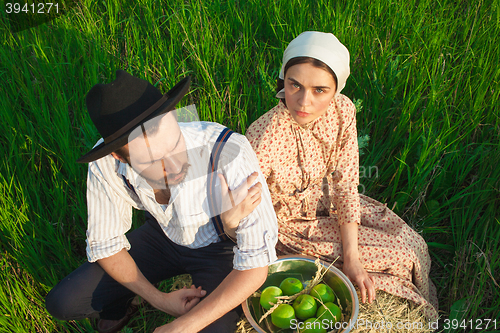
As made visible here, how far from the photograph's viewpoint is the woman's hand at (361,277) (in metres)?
1.67

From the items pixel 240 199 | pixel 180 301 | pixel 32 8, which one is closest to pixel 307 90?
pixel 240 199

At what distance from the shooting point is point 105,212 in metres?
1.59

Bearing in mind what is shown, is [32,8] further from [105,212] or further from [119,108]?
[119,108]

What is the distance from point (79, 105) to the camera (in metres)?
2.53

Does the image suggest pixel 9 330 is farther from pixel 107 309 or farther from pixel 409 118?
pixel 409 118

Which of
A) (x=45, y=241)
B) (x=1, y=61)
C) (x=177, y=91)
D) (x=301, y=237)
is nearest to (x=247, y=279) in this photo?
(x=301, y=237)

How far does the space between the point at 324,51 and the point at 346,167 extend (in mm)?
701

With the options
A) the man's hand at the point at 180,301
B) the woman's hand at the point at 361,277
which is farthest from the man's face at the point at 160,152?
the woman's hand at the point at 361,277

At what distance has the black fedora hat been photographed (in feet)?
3.86

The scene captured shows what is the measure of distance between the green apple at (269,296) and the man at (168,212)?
154 millimetres

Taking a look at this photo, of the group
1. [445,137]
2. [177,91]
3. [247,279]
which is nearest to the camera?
[177,91]

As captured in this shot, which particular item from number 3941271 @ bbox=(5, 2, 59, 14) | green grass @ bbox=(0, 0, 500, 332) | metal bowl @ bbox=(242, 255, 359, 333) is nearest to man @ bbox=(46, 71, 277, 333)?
metal bowl @ bbox=(242, 255, 359, 333)

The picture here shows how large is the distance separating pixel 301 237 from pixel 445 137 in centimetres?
128

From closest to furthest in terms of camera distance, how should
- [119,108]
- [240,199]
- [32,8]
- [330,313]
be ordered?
[119,108] → [240,199] → [330,313] → [32,8]
